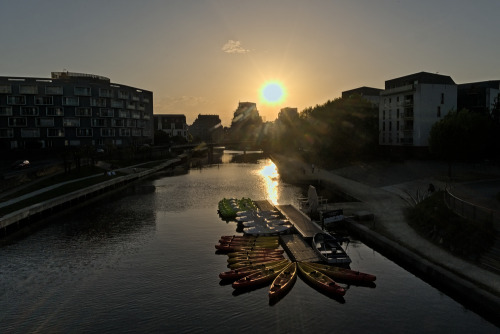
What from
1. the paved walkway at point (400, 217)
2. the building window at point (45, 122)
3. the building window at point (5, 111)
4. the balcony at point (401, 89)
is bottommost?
the paved walkway at point (400, 217)

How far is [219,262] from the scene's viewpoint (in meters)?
31.6

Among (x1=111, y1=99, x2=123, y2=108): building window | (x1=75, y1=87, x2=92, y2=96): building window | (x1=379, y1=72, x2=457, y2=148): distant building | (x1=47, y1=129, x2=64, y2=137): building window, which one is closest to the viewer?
(x1=379, y1=72, x2=457, y2=148): distant building

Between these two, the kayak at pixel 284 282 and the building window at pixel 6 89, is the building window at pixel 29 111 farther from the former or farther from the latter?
the kayak at pixel 284 282

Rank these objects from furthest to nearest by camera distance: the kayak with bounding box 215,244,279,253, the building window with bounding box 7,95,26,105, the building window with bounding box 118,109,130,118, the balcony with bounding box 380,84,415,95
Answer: the building window with bounding box 118,109,130,118 → the building window with bounding box 7,95,26,105 → the balcony with bounding box 380,84,415,95 → the kayak with bounding box 215,244,279,253

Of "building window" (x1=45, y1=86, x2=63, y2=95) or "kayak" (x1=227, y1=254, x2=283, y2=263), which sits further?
"building window" (x1=45, y1=86, x2=63, y2=95)

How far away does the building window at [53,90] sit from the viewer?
117000 millimetres

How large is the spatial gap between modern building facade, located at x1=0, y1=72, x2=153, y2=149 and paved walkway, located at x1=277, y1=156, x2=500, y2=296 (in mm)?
80218

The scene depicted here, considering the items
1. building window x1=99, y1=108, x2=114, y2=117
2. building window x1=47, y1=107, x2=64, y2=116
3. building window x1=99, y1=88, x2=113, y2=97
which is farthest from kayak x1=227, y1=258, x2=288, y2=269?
building window x1=99, y1=88, x2=113, y2=97

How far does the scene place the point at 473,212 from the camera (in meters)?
27.8

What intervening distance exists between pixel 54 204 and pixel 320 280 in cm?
4169

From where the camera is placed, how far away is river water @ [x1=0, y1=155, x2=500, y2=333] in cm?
2162

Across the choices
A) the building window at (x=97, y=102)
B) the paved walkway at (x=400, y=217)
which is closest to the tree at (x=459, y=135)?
→ the paved walkway at (x=400, y=217)

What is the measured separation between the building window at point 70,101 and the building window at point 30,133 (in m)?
12.1

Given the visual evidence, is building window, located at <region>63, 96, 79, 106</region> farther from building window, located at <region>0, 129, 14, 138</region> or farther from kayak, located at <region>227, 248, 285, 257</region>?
kayak, located at <region>227, 248, 285, 257</region>
